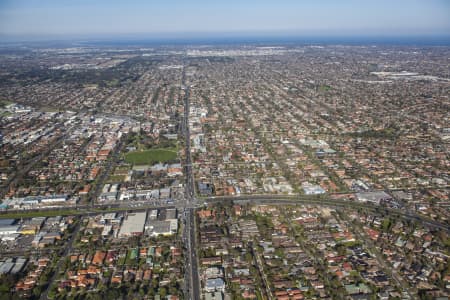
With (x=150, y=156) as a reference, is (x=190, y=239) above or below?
below

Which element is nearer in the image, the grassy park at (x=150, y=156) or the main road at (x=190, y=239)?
the main road at (x=190, y=239)

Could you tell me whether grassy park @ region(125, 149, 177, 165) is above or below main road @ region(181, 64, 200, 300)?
above

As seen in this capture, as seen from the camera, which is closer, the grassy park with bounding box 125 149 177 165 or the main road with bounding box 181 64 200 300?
the main road with bounding box 181 64 200 300

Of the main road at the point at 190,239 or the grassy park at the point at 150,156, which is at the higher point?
the grassy park at the point at 150,156

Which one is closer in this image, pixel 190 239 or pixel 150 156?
pixel 190 239

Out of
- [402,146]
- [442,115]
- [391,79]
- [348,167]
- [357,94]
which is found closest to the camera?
[348,167]

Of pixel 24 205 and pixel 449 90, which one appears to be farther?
pixel 449 90

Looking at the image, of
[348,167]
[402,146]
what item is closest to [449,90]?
[402,146]

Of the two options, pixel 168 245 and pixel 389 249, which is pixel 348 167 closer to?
pixel 389 249

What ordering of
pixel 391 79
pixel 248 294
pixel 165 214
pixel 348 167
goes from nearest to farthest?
pixel 248 294, pixel 165 214, pixel 348 167, pixel 391 79
